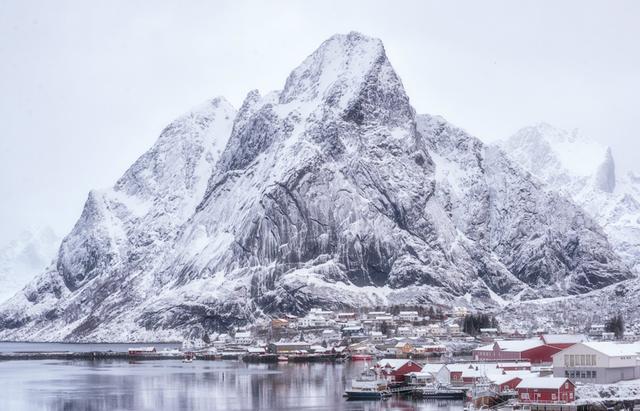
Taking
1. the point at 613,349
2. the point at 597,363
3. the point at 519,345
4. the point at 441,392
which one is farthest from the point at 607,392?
the point at 519,345

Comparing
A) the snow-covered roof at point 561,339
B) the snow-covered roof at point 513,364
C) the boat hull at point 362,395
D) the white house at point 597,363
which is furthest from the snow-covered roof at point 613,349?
the snow-covered roof at point 561,339

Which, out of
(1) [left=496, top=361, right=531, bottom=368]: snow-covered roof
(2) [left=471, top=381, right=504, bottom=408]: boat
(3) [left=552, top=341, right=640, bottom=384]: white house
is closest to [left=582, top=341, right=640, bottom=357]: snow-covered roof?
(3) [left=552, top=341, right=640, bottom=384]: white house

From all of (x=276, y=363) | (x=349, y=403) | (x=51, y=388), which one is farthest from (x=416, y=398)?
(x=276, y=363)

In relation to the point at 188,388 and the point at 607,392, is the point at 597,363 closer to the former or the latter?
the point at 607,392

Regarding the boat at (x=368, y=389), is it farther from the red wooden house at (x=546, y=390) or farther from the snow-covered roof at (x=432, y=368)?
the red wooden house at (x=546, y=390)

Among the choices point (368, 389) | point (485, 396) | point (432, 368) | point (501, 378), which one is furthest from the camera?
point (432, 368)

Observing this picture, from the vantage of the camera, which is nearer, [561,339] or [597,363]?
[597,363]
